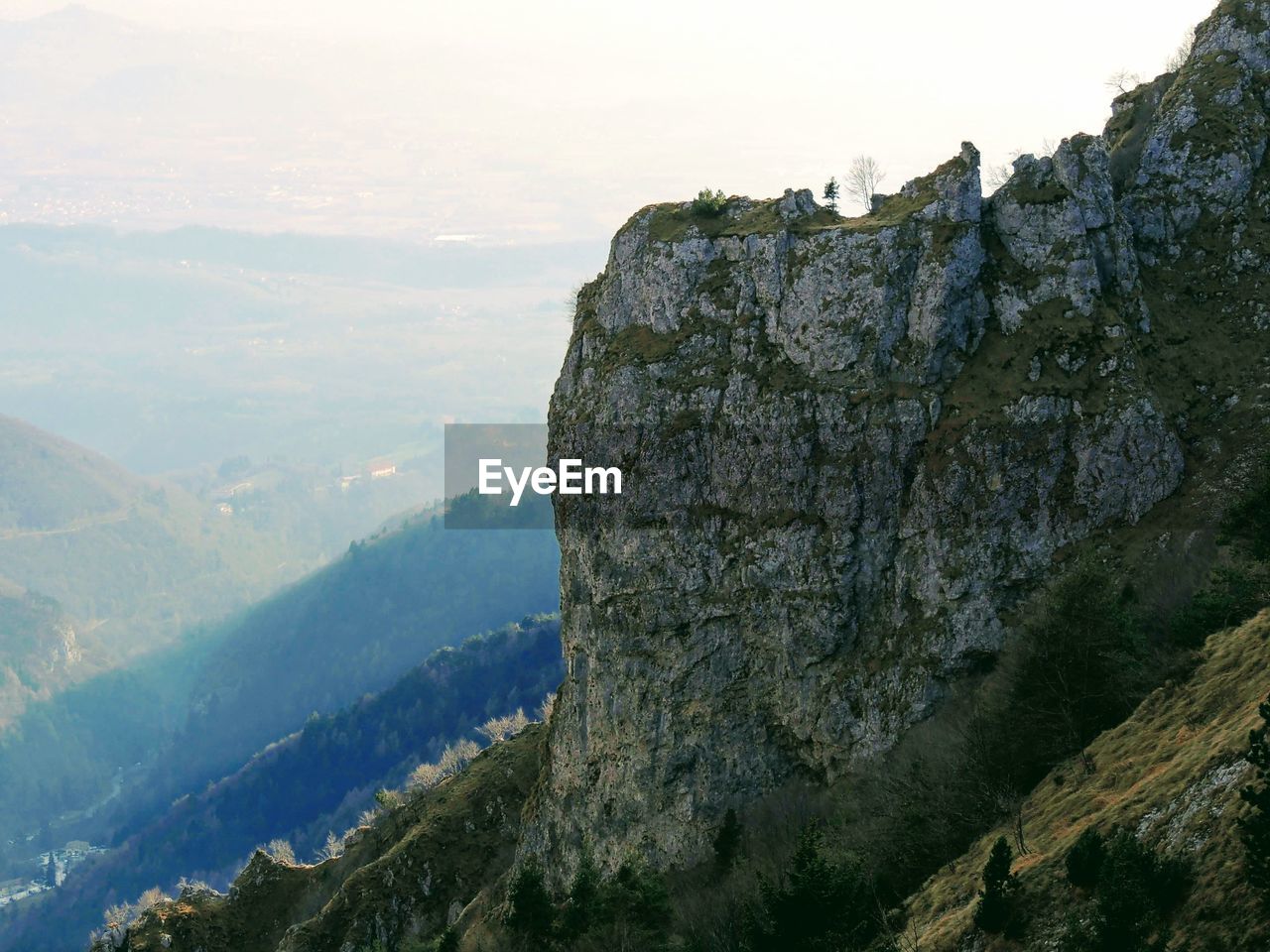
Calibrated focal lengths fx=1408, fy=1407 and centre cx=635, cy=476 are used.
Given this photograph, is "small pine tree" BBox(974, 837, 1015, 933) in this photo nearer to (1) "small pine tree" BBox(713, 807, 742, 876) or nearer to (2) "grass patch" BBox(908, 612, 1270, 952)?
(2) "grass patch" BBox(908, 612, 1270, 952)

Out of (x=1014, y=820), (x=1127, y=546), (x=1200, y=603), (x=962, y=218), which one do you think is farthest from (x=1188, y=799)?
(x=962, y=218)

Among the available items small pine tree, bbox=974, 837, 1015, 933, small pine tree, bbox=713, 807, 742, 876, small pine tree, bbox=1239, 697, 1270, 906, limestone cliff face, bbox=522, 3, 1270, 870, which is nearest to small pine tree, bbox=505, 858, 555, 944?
small pine tree, bbox=713, 807, 742, 876

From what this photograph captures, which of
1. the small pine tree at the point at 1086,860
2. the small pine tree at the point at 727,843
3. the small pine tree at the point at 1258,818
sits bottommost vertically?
the small pine tree at the point at 727,843

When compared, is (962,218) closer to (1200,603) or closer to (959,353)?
(959,353)

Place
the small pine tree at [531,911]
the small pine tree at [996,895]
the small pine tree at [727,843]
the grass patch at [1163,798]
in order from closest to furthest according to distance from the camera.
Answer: the grass patch at [1163,798]
the small pine tree at [996,895]
the small pine tree at [531,911]
the small pine tree at [727,843]

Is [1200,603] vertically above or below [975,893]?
above

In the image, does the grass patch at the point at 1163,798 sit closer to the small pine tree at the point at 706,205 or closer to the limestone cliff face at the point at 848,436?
the limestone cliff face at the point at 848,436

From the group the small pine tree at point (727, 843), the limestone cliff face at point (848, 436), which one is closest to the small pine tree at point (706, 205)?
the limestone cliff face at point (848, 436)
